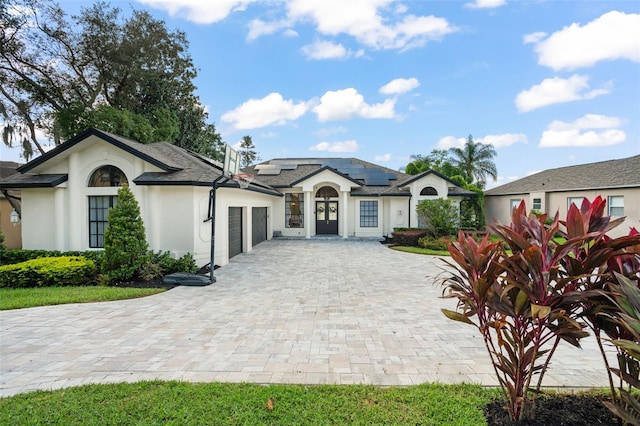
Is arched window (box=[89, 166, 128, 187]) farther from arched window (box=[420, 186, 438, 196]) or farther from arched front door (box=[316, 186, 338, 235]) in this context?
arched window (box=[420, 186, 438, 196])

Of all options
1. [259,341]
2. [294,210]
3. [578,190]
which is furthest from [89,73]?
[578,190]

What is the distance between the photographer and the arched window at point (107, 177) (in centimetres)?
1099

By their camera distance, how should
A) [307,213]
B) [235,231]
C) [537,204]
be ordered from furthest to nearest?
[537,204] < [307,213] < [235,231]

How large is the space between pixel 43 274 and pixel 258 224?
33.6 feet

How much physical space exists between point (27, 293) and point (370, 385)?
935cm

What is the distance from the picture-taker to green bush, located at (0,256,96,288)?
876 centimetres

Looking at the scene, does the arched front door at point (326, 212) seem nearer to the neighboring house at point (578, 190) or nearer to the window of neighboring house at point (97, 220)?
the neighboring house at point (578, 190)

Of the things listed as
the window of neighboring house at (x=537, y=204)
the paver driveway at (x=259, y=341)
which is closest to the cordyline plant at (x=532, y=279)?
the paver driveway at (x=259, y=341)

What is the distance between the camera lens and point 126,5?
2072 cm

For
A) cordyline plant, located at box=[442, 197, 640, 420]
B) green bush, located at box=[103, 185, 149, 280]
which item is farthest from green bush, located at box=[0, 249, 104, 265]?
cordyline plant, located at box=[442, 197, 640, 420]

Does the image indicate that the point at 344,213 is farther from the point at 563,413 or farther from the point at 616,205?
the point at 563,413

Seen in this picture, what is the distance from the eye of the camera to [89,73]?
69.8 ft

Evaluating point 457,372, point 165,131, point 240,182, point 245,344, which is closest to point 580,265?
point 457,372

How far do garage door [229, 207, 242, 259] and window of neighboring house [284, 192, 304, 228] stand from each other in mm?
6902
